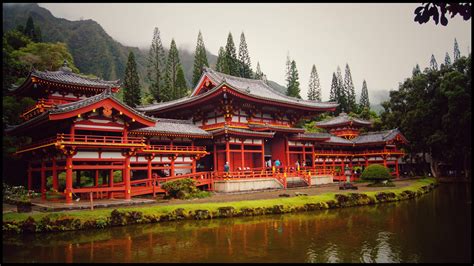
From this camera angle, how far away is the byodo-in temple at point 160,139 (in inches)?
836

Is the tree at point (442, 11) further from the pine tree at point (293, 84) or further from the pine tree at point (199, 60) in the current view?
the pine tree at point (293, 84)

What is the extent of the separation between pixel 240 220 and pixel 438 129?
1501 inches

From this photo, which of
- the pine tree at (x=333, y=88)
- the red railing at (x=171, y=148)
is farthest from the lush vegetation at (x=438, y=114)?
the pine tree at (x=333, y=88)

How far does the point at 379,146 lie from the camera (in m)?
47.4

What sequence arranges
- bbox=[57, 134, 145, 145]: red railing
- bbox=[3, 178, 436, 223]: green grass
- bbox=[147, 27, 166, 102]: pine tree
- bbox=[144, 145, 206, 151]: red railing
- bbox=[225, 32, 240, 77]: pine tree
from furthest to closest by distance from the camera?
1. bbox=[225, 32, 240, 77]: pine tree
2. bbox=[147, 27, 166, 102]: pine tree
3. bbox=[144, 145, 206, 151]: red railing
4. bbox=[57, 134, 145, 145]: red railing
5. bbox=[3, 178, 436, 223]: green grass

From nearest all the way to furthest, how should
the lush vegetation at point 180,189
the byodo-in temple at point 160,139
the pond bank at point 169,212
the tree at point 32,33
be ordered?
1. the pond bank at point 169,212
2. the byodo-in temple at point 160,139
3. the lush vegetation at point 180,189
4. the tree at point 32,33

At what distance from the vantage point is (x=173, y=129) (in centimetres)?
2955

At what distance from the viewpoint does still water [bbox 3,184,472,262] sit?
34.7ft

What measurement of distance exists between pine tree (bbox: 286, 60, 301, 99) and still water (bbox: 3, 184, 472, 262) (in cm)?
7168

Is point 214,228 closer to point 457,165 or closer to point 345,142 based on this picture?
point 345,142

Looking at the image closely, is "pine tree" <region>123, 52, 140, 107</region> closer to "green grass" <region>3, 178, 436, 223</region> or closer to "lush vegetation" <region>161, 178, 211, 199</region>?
"lush vegetation" <region>161, 178, 211, 199</region>

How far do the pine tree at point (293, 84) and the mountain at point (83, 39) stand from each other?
56.6 metres

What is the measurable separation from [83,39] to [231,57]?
263 feet

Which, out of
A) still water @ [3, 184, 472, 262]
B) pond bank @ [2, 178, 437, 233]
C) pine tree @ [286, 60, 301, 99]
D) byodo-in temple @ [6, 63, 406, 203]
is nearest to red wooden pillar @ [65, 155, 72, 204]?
byodo-in temple @ [6, 63, 406, 203]
